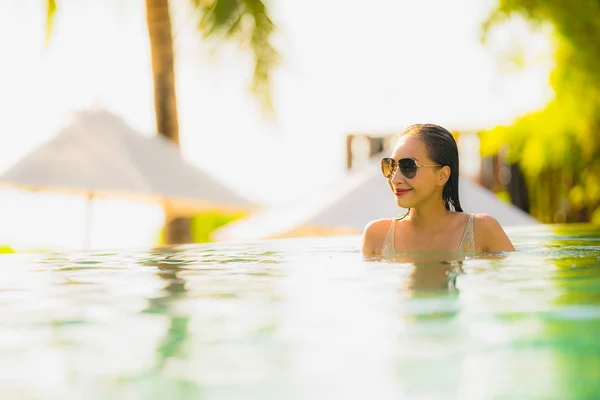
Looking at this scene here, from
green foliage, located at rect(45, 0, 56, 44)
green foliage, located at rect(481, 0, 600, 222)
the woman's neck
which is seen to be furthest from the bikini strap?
green foliage, located at rect(481, 0, 600, 222)

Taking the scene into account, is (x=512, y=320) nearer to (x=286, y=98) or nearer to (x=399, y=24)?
(x=286, y=98)

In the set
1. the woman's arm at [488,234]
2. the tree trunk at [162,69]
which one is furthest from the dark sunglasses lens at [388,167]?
the tree trunk at [162,69]

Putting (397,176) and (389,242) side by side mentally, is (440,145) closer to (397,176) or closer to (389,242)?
(397,176)

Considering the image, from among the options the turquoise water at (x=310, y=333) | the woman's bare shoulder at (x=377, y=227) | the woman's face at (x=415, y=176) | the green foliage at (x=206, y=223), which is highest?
the green foliage at (x=206, y=223)

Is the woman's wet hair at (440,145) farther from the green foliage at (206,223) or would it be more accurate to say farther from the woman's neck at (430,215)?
the green foliage at (206,223)

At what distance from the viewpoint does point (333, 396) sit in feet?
5.25

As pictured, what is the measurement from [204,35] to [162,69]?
72 cm

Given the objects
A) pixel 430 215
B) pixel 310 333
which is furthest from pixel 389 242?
pixel 310 333

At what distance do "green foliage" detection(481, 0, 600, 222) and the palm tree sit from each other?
16.3ft

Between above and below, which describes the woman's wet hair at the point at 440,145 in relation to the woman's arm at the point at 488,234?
above

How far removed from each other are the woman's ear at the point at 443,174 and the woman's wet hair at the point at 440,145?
0.05 ft

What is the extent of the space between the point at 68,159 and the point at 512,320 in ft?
27.3

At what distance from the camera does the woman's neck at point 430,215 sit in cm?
436

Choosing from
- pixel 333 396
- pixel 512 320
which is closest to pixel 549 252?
pixel 512 320
